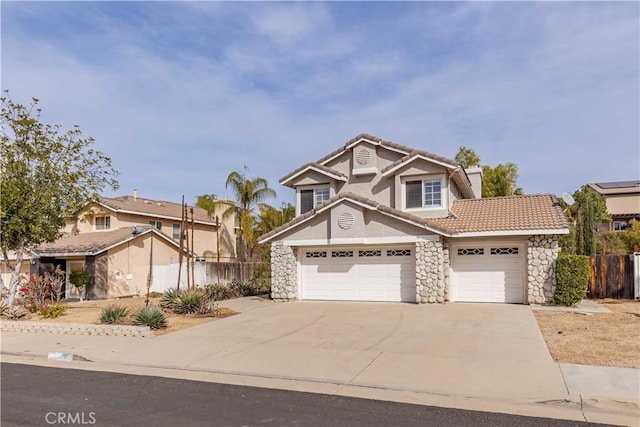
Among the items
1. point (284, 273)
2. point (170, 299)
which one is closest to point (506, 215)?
point (284, 273)

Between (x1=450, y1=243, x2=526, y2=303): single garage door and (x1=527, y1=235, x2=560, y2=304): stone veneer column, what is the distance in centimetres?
54

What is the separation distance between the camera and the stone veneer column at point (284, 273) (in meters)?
19.7

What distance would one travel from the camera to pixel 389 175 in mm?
20812

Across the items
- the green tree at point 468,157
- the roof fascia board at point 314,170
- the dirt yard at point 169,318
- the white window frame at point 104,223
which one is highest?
the green tree at point 468,157

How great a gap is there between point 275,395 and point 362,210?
461 inches

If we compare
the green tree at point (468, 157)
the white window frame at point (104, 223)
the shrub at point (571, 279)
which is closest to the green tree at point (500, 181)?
the green tree at point (468, 157)

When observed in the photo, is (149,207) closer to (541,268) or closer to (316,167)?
(316,167)

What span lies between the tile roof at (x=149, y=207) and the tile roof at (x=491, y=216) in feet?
47.7

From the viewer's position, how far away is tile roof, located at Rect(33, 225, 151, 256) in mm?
25516

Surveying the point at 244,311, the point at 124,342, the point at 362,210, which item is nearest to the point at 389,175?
the point at 362,210

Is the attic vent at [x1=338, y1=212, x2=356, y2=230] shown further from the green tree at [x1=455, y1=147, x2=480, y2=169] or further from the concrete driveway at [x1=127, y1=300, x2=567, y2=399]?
the green tree at [x1=455, y1=147, x2=480, y2=169]

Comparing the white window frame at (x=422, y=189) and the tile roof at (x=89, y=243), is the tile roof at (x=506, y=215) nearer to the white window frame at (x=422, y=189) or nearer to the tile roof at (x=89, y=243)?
the white window frame at (x=422, y=189)

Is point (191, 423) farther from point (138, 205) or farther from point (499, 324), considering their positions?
point (138, 205)

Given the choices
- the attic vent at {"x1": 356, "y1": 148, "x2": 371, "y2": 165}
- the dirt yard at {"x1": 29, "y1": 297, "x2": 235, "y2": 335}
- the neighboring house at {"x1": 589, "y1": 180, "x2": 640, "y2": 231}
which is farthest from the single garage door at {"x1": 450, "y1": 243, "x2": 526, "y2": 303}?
the neighboring house at {"x1": 589, "y1": 180, "x2": 640, "y2": 231}
